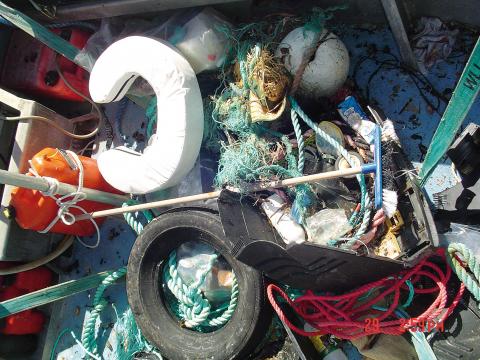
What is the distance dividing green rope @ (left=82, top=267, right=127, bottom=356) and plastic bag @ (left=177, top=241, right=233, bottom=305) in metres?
0.44

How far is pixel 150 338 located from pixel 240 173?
914mm

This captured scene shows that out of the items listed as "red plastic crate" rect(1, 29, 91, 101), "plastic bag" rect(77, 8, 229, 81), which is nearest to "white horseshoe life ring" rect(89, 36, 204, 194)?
"plastic bag" rect(77, 8, 229, 81)

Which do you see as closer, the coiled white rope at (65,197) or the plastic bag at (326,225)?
the plastic bag at (326,225)

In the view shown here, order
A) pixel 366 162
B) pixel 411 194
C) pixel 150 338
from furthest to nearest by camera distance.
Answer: pixel 150 338 < pixel 366 162 < pixel 411 194

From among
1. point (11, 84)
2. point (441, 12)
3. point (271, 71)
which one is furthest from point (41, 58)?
point (441, 12)

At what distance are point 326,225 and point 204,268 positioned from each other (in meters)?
0.64

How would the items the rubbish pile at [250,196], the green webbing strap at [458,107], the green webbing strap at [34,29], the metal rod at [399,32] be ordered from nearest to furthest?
the green webbing strap at [458,107] < the rubbish pile at [250,196] < the metal rod at [399,32] < the green webbing strap at [34,29]

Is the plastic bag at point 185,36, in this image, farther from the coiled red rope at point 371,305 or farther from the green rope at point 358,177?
the coiled red rope at point 371,305

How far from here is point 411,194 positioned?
2238mm

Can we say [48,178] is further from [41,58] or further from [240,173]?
[41,58]

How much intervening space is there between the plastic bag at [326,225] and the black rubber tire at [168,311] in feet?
1.01

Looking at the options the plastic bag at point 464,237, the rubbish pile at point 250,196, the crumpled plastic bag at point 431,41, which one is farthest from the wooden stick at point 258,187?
the crumpled plastic bag at point 431,41

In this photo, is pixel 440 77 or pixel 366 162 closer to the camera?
pixel 366 162

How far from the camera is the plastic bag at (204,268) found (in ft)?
8.51
